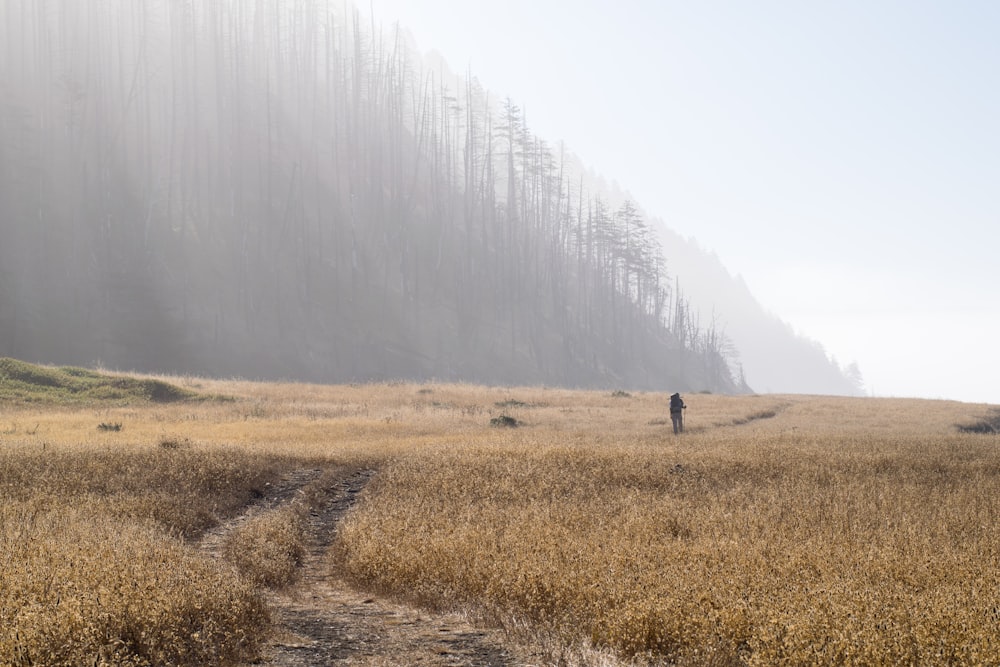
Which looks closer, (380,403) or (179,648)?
(179,648)

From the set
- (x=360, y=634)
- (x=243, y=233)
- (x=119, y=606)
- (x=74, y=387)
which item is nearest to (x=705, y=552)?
(x=360, y=634)

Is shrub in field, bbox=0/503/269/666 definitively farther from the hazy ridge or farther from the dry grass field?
the hazy ridge

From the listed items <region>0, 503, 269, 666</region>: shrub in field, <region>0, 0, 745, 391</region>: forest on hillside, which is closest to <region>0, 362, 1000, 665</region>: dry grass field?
<region>0, 503, 269, 666</region>: shrub in field

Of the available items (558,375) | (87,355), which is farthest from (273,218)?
(558,375)

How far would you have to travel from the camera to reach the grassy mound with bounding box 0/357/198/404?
32219mm

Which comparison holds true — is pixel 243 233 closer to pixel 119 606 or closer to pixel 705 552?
pixel 705 552

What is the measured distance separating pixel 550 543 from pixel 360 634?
3025 mm

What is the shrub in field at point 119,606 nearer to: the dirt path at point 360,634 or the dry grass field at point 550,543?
the dry grass field at point 550,543

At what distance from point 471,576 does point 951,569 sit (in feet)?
18.2

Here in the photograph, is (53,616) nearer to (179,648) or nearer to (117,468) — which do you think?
(179,648)

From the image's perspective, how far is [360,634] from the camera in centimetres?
748

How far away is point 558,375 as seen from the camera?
288 ft

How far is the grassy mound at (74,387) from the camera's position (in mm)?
32219

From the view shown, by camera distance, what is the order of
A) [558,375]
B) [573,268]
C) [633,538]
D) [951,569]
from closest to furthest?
[951,569] → [633,538] → [558,375] → [573,268]
